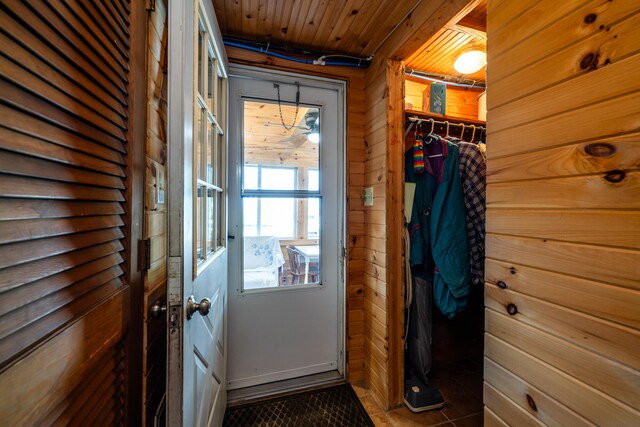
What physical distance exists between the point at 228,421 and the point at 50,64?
1862mm

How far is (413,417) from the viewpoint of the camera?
156cm

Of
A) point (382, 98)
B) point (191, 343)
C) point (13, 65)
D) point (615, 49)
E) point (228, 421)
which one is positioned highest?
point (382, 98)

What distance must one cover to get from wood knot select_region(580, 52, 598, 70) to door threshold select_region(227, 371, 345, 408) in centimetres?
208

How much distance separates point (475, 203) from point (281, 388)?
1782 millimetres

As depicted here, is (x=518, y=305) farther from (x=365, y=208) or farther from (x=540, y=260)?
(x=365, y=208)

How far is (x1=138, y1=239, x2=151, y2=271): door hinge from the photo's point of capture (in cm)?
87

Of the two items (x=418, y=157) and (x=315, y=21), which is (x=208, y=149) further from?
(x=418, y=157)

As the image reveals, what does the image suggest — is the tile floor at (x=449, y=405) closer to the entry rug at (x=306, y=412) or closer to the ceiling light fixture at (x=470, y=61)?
the entry rug at (x=306, y=412)

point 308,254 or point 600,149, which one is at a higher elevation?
point 600,149

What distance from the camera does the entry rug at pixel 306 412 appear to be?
1.52m

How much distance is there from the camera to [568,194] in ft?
2.23

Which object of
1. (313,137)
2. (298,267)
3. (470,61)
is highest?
(470,61)

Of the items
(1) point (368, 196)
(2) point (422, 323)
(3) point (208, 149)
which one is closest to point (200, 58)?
(3) point (208, 149)

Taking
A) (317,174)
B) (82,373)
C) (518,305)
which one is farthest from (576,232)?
(317,174)
